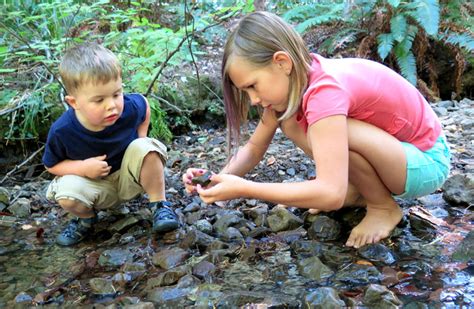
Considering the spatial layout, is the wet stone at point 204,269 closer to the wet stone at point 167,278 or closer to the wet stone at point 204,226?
the wet stone at point 167,278

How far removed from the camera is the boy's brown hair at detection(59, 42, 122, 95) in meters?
2.47

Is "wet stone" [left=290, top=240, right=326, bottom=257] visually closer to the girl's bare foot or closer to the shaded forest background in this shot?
the girl's bare foot

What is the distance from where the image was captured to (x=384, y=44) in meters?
5.44

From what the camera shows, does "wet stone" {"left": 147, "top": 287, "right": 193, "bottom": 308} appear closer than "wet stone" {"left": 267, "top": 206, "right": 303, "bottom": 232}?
Yes

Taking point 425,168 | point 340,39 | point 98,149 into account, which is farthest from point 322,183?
point 340,39

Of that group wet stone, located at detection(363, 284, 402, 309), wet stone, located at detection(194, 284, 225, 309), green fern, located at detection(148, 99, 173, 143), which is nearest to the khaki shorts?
wet stone, located at detection(194, 284, 225, 309)

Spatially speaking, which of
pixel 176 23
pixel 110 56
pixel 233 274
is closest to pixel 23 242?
pixel 110 56

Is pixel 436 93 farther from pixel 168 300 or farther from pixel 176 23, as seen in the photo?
pixel 168 300

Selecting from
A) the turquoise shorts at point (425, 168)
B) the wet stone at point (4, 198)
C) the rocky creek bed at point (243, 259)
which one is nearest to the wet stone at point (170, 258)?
the rocky creek bed at point (243, 259)

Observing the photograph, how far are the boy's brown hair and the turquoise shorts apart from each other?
149 cm

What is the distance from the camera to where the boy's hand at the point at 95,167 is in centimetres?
258

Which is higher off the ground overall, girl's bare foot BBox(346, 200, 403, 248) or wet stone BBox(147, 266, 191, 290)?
girl's bare foot BBox(346, 200, 403, 248)

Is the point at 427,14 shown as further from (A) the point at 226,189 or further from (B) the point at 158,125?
(A) the point at 226,189

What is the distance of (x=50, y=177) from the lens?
4.20 m
